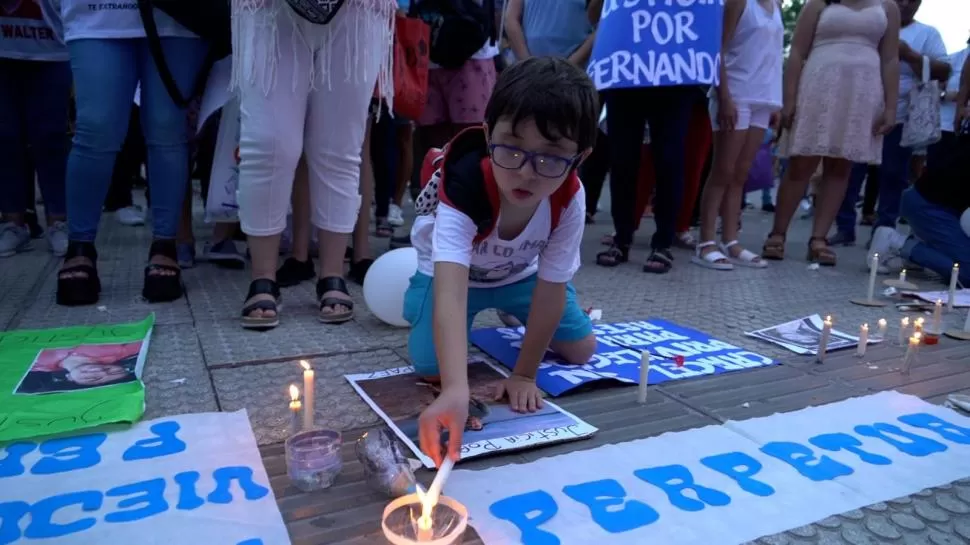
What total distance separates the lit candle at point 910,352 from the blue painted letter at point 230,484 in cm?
178

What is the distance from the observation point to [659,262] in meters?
3.51

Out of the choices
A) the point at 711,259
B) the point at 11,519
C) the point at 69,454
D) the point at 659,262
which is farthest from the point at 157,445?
the point at 711,259

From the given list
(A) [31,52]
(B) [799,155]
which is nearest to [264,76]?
(A) [31,52]

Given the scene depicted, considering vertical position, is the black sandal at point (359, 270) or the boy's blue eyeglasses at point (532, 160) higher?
the boy's blue eyeglasses at point (532, 160)

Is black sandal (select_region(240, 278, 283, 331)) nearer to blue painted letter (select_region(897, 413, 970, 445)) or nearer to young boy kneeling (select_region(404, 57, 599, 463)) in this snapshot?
young boy kneeling (select_region(404, 57, 599, 463))

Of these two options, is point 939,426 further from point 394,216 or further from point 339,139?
point 394,216

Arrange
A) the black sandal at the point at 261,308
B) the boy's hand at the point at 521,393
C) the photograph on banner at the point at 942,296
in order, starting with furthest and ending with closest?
1. the photograph on banner at the point at 942,296
2. the black sandal at the point at 261,308
3. the boy's hand at the point at 521,393

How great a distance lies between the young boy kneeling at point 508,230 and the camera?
134cm

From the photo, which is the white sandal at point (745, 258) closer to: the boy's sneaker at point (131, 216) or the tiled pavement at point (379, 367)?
the tiled pavement at point (379, 367)

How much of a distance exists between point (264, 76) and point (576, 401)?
1316 mm

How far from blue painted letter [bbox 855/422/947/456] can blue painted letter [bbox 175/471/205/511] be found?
1.44 metres

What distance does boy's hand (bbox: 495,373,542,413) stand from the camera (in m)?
1.65

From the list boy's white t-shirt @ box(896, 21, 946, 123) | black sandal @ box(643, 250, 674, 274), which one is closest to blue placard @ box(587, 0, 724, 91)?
black sandal @ box(643, 250, 674, 274)

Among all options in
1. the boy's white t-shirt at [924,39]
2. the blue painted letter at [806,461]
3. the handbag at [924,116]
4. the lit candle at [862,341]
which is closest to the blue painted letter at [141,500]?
the blue painted letter at [806,461]
